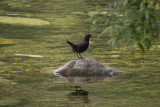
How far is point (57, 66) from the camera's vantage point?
1333cm

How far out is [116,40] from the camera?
22.5 ft

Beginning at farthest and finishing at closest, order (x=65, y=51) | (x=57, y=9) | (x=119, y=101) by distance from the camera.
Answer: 1. (x=57, y=9)
2. (x=65, y=51)
3. (x=119, y=101)

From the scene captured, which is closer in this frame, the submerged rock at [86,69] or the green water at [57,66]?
the green water at [57,66]

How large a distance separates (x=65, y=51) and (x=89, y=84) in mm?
5472

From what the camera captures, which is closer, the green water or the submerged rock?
the green water

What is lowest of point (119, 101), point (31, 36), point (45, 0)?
point (119, 101)

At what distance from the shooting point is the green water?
31.3 ft

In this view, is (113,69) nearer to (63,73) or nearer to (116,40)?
(63,73)

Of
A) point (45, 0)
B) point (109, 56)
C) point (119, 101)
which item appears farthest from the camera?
point (45, 0)

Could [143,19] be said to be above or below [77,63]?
above

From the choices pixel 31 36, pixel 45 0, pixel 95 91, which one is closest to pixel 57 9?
pixel 45 0

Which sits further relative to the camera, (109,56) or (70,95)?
(109,56)

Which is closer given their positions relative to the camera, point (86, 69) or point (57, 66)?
point (86, 69)

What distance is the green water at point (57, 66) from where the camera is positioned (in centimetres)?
955
